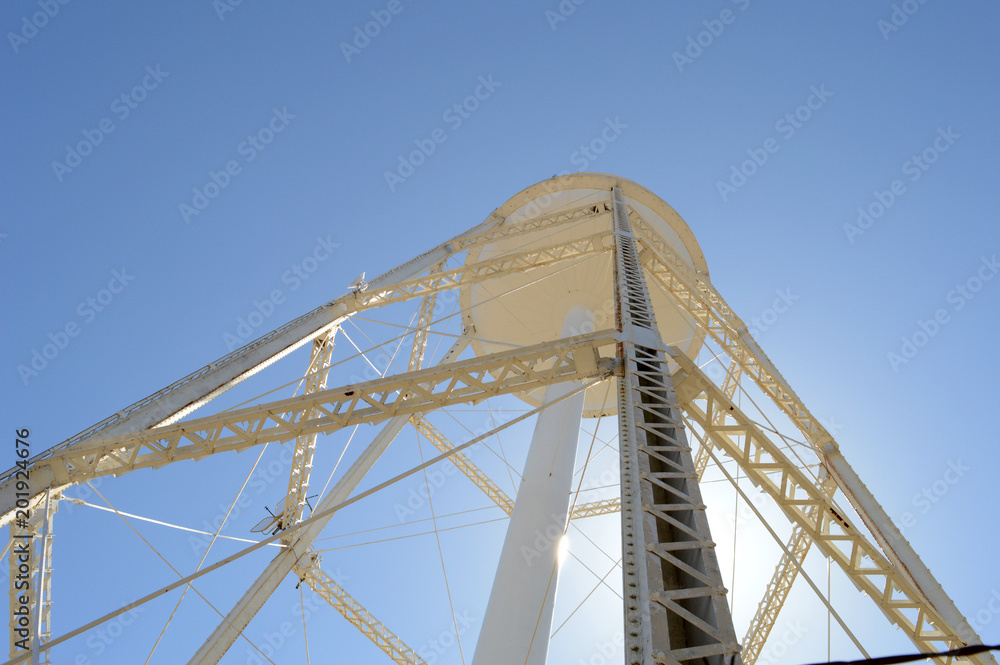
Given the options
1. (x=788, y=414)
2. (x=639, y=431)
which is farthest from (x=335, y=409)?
(x=788, y=414)

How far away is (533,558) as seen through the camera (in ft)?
24.2

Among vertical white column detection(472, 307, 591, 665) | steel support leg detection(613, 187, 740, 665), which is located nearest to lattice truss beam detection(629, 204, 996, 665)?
steel support leg detection(613, 187, 740, 665)

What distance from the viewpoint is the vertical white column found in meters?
6.71

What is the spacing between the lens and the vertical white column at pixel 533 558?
6.71 meters

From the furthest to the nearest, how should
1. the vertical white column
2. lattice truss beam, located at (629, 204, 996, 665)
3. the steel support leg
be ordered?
the vertical white column
lattice truss beam, located at (629, 204, 996, 665)
the steel support leg

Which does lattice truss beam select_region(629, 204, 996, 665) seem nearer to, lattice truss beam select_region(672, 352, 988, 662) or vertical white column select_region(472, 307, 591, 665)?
lattice truss beam select_region(672, 352, 988, 662)

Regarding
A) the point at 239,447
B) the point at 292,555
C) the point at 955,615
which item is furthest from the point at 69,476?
the point at 955,615

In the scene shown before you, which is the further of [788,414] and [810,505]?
[788,414]

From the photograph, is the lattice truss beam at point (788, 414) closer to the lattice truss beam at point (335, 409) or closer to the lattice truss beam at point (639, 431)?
the lattice truss beam at point (639, 431)

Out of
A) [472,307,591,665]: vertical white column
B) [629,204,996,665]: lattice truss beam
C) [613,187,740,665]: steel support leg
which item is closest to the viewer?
[613,187,740,665]: steel support leg

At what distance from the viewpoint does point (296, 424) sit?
240 inches

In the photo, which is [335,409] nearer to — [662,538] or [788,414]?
[662,538]

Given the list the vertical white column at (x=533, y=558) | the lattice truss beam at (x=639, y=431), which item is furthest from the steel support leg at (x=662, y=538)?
the vertical white column at (x=533, y=558)

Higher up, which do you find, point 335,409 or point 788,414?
point 788,414
